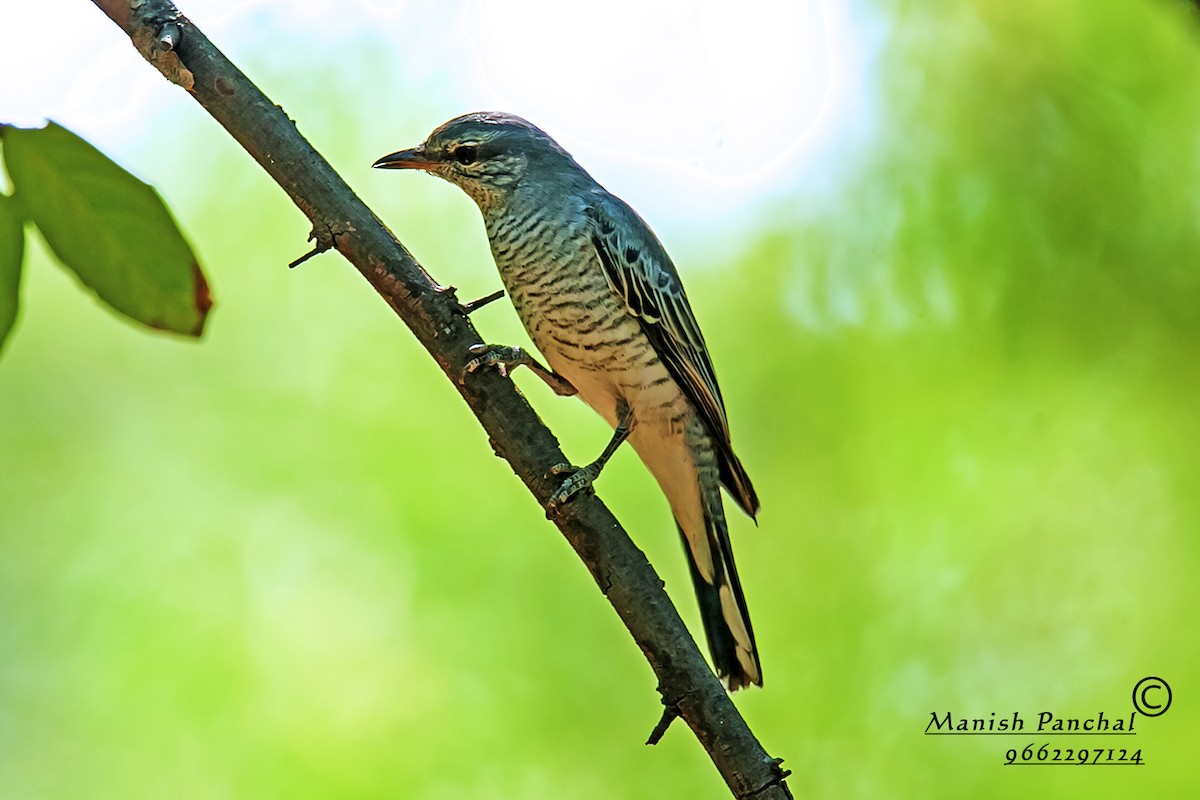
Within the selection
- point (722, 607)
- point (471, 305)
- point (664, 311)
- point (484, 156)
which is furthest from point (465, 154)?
point (722, 607)

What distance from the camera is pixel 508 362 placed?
291cm

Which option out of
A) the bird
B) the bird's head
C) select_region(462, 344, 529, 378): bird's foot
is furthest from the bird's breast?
select_region(462, 344, 529, 378): bird's foot

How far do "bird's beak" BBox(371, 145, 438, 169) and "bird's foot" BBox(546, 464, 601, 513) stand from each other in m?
1.62

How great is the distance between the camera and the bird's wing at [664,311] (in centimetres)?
393

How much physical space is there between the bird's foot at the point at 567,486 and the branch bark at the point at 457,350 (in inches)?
0.8

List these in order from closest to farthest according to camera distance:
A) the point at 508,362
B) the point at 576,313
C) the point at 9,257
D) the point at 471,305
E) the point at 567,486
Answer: the point at 9,257 → the point at 567,486 → the point at 471,305 → the point at 508,362 → the point at 576,313

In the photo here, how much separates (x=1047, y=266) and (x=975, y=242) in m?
Result: 0.33

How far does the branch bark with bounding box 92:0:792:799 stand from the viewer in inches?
92.5

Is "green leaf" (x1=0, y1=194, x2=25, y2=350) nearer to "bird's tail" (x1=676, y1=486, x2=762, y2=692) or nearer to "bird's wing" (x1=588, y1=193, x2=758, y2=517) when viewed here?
"bird's wing" (x1=588, y1=193, x2=758, y2=517)

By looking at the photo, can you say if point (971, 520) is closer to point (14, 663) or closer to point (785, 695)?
point (785, 695)

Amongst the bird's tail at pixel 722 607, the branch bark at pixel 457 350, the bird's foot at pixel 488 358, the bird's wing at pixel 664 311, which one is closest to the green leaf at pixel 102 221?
the branch bark at pixel 457 350

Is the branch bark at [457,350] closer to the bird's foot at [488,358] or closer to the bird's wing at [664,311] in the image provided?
the bird's foot at [488,358]

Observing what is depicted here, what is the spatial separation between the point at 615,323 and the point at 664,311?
226 mm

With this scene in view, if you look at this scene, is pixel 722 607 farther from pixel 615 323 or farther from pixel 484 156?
pixel 484 156
